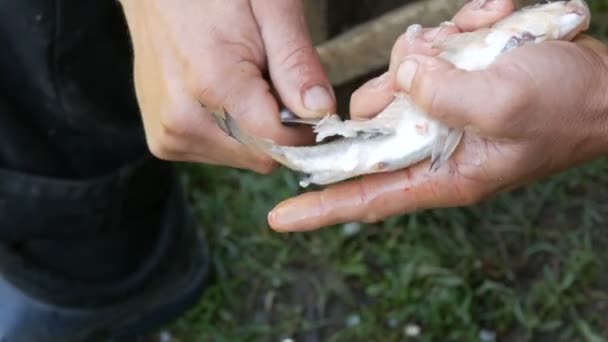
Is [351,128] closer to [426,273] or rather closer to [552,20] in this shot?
[552,20]

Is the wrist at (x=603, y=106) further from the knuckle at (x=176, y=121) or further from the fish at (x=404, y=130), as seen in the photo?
the knuckle at (x=176, y=121)

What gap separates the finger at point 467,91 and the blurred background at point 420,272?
2.79 ft

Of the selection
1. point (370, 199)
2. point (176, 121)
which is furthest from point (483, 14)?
point (176, 121)

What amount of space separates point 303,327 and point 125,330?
0.44m

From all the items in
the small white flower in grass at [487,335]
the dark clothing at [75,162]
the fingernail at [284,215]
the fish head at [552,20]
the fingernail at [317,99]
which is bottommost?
the small white flower in grass at [487,335]

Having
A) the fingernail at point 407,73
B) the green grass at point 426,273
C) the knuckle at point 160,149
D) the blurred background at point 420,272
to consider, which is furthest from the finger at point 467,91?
the green grass at point 426,273

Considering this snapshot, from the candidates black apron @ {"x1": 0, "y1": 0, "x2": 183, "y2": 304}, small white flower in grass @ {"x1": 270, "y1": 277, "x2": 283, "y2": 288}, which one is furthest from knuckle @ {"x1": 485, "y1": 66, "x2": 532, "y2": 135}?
small white flower in grass @ {"x1": 270, "y1": 277, "x2": 283, "y2": 288}

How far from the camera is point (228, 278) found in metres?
2.18

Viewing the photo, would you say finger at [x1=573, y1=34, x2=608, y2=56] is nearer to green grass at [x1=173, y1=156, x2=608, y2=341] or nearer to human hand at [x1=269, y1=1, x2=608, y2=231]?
human hand at [x1=269, y1=1, x2=608, y2=231]

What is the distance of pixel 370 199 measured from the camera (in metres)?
1.16

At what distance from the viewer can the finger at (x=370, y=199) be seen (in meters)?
1.14

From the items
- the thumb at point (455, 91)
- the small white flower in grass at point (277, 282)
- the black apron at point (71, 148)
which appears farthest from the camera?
the small white flower in grass at point (277, 282)

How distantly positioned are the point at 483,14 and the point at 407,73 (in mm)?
200

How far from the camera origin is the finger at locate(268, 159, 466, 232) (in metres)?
1.14
